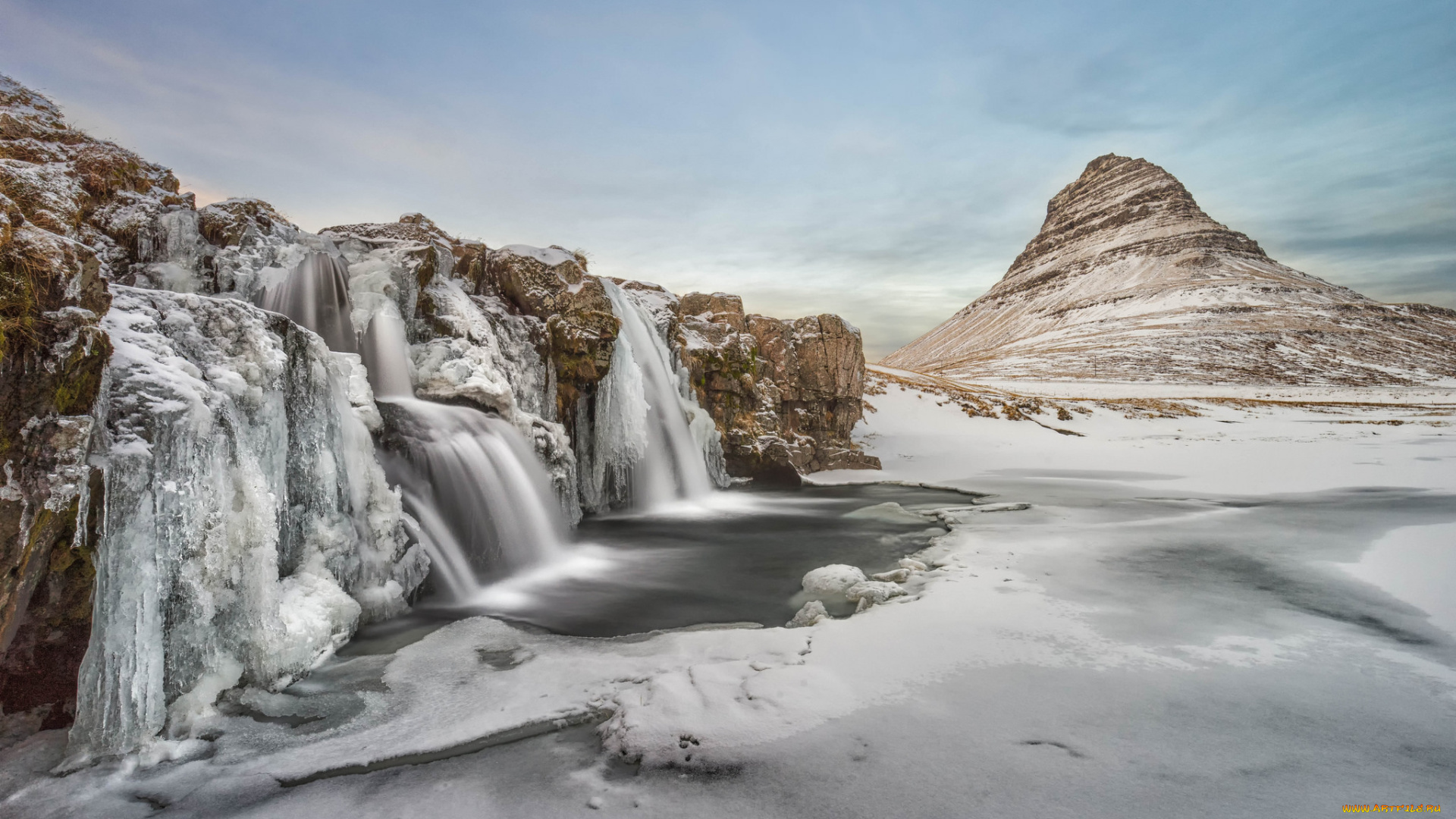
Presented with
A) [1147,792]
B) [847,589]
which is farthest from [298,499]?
[1147,792]

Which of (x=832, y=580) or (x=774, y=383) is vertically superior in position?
(x=774, y=383)

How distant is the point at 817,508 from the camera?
13.3m

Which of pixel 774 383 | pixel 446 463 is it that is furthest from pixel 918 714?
pixel 774 383

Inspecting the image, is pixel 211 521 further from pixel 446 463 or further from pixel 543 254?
pixel 543 254

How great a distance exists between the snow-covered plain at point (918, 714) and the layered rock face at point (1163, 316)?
62.6 metres

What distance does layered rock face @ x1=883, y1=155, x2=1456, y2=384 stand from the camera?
6259 cm

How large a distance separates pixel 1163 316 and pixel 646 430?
95080mm

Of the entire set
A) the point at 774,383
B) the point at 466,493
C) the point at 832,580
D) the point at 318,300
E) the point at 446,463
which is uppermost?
the point at 318,300

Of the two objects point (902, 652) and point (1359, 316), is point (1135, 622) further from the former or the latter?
point (1359, 316)

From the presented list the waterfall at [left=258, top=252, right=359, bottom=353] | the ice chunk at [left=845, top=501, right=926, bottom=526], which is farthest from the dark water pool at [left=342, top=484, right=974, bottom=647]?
the waterfall at [left=258, top=252, right=359, bottom=353]

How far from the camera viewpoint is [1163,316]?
83.0m

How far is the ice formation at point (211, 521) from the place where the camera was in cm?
353

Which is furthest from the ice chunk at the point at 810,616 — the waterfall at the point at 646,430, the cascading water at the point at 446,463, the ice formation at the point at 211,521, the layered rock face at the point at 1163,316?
the layered rock face at the point at 1163,316

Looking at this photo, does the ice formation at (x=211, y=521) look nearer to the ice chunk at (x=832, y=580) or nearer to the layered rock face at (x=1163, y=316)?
the ice chunk at (x=832, y=580)
